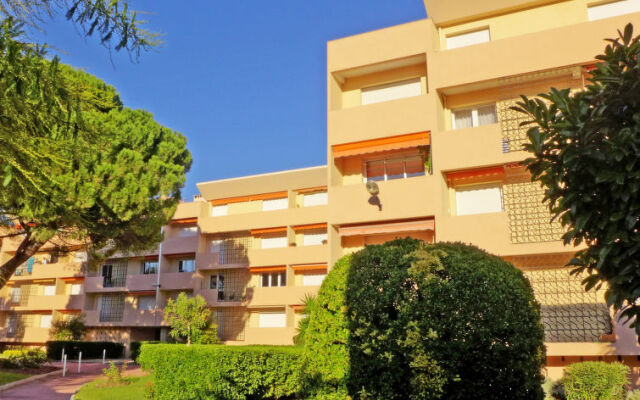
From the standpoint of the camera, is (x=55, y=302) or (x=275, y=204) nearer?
(x=275, y=204)

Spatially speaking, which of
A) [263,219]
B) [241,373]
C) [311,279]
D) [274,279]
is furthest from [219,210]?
[241,373]

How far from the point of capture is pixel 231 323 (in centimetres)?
3428

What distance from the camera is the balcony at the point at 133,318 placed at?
122 feet

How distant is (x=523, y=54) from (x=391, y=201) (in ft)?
21.6

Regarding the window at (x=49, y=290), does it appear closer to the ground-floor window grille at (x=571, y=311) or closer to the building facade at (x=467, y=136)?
the building facade at (x=467, y=136)

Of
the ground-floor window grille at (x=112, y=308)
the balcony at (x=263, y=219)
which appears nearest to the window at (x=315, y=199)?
the balcony at (x=263, y=219)

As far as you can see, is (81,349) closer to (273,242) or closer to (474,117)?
(273,242)

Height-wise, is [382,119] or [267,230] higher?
[382,119]

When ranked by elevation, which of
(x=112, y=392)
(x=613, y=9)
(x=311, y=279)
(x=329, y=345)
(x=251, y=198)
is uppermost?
(x=613, y=9)

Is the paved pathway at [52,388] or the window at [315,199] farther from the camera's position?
the window at [315,199]

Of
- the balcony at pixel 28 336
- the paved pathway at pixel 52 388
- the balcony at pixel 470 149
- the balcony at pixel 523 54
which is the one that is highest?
the balcony at pixel 523 54

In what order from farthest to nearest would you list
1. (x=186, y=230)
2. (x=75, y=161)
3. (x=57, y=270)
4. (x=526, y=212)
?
(x=57, y=270)
(x=186, y=230)
(x=526, y=212)
(x=75, y=161)

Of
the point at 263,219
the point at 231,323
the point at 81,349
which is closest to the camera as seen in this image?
the point at 81,349

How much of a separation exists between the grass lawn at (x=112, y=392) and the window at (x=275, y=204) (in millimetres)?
17141
